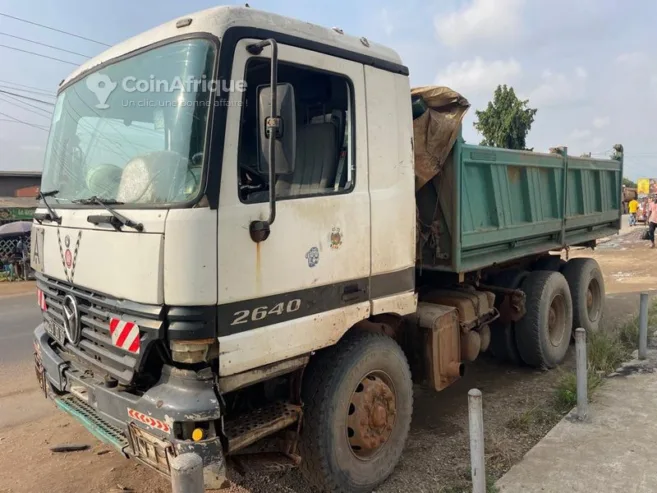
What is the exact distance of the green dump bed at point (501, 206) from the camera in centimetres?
421

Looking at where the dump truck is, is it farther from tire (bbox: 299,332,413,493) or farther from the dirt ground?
the dirt ground

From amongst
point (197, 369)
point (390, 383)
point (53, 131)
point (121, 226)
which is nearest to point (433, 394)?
point (390, 383)

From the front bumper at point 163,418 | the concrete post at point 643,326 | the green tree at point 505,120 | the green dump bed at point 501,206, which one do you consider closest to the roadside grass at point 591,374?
the concrete post at point 643,326

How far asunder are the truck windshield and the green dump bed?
224cm

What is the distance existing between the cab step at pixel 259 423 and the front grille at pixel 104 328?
581mm

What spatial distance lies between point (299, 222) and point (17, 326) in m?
7.06

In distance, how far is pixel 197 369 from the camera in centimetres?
252

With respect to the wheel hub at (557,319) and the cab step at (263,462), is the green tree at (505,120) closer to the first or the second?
the wheel hub at (557,319)

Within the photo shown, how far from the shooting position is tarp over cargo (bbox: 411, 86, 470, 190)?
403cm

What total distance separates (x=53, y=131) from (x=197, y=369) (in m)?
2.24

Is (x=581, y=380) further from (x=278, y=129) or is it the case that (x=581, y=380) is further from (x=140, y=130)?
(x=140, y=130)

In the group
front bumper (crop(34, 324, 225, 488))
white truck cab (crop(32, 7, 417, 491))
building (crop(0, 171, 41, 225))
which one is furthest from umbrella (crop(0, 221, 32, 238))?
front bumper (crop(34, 324, 225, 488))

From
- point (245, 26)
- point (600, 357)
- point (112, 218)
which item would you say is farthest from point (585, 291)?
point (112, 218)

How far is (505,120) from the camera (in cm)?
1998
